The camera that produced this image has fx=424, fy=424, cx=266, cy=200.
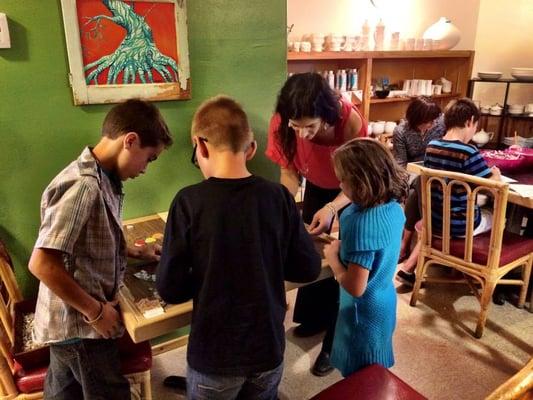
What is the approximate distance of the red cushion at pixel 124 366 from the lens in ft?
4.18

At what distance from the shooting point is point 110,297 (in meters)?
1.21

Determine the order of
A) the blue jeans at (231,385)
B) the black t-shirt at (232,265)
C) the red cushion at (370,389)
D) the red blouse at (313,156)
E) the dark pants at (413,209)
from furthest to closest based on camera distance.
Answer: the dark pants at (413,209)
the red blouse at (313,156)
the red cushion at (370,389)
the blue jeans at (231,385)
the black t-shirt at (232,265)

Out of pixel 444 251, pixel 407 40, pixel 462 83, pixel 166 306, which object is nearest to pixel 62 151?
pixel 166 306

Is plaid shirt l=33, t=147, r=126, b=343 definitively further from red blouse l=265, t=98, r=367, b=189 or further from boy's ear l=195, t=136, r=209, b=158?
red blouse l=265, t=98, r=367, b=189

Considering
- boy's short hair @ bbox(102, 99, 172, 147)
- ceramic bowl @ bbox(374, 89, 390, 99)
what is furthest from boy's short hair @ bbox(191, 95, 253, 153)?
ceramic bowl @ bbox(374, 89, 390, 99)

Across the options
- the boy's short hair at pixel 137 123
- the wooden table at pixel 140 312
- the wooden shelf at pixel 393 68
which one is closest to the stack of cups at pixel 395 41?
the wooden shelf at pixel 393 68

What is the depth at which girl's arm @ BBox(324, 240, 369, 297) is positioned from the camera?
1.30m

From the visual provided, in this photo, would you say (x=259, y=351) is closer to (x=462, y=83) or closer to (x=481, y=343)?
(x=481, y=343)

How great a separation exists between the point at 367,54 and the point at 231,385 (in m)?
→ 2.99

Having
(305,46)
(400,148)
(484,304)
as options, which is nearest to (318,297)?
(484,304)

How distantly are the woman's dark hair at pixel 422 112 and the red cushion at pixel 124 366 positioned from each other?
8.05 ft

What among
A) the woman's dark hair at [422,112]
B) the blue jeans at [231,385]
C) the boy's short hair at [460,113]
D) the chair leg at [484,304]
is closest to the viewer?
the blue jeans at [231,385]

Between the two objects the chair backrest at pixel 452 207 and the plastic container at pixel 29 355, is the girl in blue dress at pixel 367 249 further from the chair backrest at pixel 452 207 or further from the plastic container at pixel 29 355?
the plastic container at pixel 29 355

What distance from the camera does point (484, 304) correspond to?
221 cm
